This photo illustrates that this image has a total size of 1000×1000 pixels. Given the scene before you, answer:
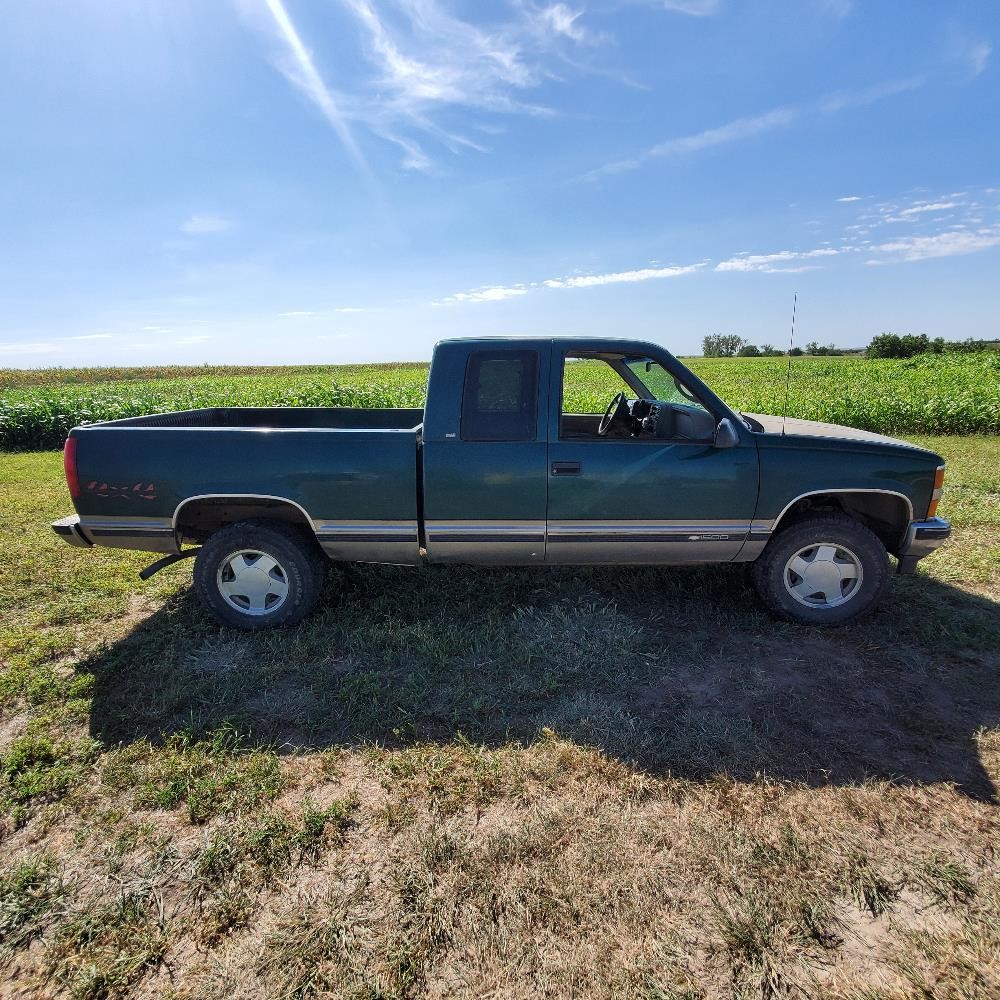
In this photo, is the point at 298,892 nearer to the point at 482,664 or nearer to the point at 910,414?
the point at 482,664

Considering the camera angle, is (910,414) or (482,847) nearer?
(482,847)

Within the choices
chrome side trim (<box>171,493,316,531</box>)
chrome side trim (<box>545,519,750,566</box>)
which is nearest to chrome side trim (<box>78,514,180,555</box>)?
chrome side trim (<box>171,493,316,531</box>)

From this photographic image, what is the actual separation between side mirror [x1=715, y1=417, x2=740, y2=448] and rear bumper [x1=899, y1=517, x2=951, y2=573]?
150cm

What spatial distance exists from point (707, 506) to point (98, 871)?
368cm

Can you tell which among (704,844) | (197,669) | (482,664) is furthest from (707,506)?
(197,669)

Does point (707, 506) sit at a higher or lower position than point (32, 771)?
higher

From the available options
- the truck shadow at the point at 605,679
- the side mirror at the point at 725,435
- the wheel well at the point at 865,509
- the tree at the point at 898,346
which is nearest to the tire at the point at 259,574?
the truck shadow at the point at 605,679

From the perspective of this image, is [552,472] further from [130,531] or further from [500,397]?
[130,531]

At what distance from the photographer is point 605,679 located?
3.53 m

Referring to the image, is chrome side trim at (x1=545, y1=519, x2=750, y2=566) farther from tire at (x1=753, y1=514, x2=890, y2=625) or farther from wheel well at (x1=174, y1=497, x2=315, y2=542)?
wheel well at (x1=174, y1=497, x2=315, y2=542)

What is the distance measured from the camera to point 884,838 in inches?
94.5

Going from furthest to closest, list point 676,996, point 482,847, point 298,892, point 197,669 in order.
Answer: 1. point 197,669
2. point 482,847
3. point 298,892
4. point 676,996

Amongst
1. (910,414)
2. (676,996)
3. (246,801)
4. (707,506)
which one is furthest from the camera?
(910,414)

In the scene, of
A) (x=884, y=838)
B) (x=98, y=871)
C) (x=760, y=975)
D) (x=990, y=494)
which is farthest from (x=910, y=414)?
(x=98, y=871)
